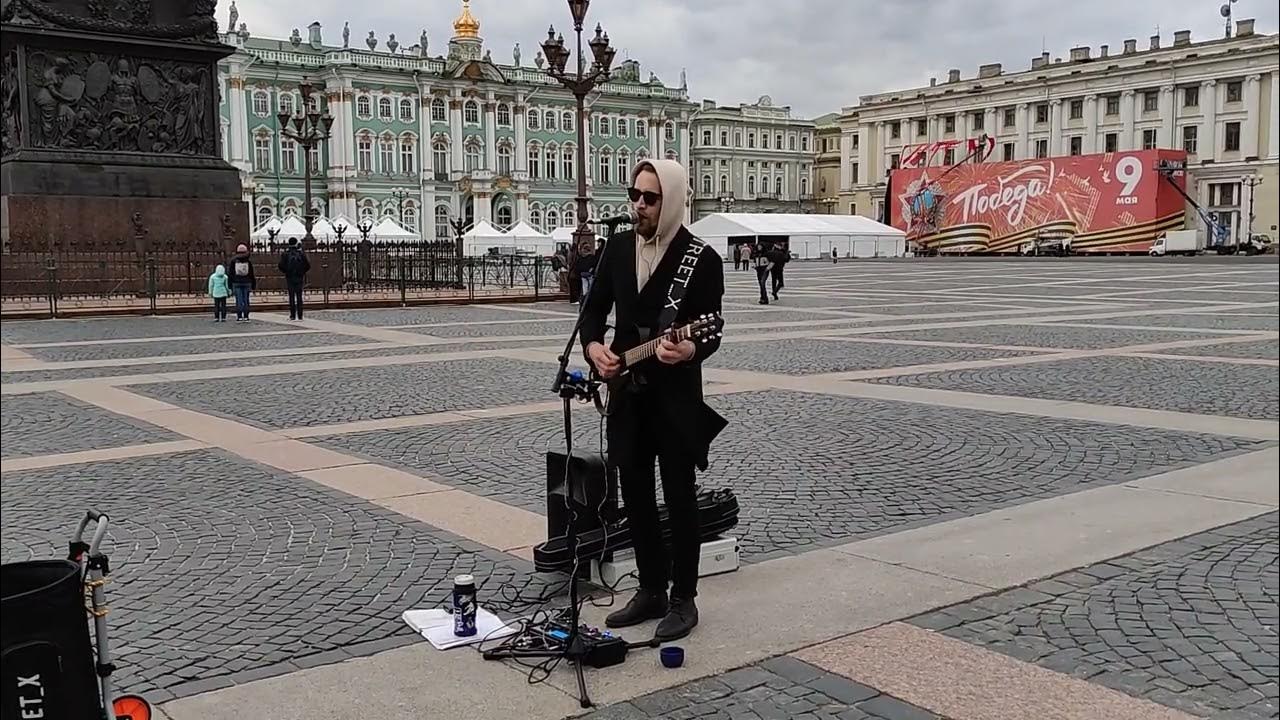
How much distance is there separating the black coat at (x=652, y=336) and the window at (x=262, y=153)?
79.7m

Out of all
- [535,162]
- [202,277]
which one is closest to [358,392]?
[202,277]

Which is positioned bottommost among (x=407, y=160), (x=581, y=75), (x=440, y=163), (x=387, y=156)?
(x=581, y=75)

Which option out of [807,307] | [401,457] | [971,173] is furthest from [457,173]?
[401,457]

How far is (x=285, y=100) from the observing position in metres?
76.4

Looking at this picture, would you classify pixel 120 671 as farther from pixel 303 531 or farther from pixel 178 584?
pixel 303 531

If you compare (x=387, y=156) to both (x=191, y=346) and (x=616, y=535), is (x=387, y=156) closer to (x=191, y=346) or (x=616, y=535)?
(x=191, y=346)

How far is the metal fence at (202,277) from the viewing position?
927 inches

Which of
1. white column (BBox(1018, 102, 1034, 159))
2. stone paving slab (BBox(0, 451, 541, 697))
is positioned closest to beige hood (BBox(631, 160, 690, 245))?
stone paving slab (BBox(0, 451, 541, 697))

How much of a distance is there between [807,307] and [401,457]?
17.6m

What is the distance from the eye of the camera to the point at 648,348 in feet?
13.1

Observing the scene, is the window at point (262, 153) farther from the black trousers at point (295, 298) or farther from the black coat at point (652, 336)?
the black coat at point (652, 336)

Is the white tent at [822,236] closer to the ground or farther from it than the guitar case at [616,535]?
farther from it

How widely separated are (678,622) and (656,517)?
0.41 m

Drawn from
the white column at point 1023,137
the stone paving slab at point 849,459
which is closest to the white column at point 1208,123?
the white column at point 1023,137
